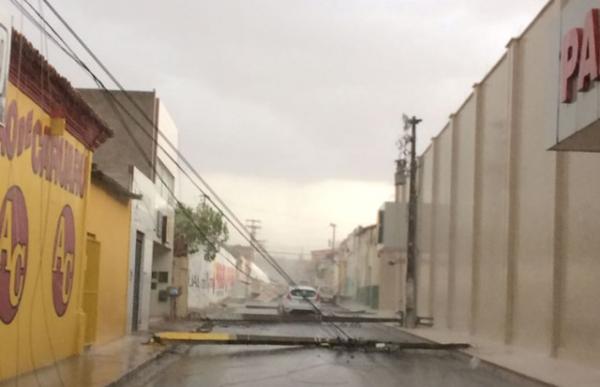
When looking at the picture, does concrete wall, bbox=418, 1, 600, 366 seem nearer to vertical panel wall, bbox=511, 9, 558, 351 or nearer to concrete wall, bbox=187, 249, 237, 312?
vertical panel wall, bbox=511, 9, 558, 351

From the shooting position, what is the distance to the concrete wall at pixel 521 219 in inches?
711

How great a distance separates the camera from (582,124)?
11938 mm

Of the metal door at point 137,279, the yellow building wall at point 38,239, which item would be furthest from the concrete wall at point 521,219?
the metal door at point 137,279

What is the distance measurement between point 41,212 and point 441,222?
26116 millimetres

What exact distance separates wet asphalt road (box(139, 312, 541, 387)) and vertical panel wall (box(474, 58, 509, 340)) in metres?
4.54

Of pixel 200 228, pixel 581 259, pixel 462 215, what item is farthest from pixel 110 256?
pixel 200 228

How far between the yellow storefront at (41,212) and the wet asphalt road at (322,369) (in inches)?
83.0

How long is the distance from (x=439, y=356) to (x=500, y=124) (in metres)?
8.61

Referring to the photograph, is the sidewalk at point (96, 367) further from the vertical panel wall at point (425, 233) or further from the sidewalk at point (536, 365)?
the vertical panel wall at point (425, 233)

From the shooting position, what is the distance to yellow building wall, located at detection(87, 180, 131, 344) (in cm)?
1805

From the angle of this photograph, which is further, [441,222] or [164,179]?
[441,222]

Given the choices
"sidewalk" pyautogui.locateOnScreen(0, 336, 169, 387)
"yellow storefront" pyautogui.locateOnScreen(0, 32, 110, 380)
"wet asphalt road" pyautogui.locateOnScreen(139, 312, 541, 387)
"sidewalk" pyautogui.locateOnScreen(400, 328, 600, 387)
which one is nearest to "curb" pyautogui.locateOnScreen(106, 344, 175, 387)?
"sidewalk" pyautogui.locateOnScreen(0, 336, 169, 387)

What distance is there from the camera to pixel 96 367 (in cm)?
1407

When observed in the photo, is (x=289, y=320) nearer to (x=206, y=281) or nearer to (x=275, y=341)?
(x=206, y=281)
